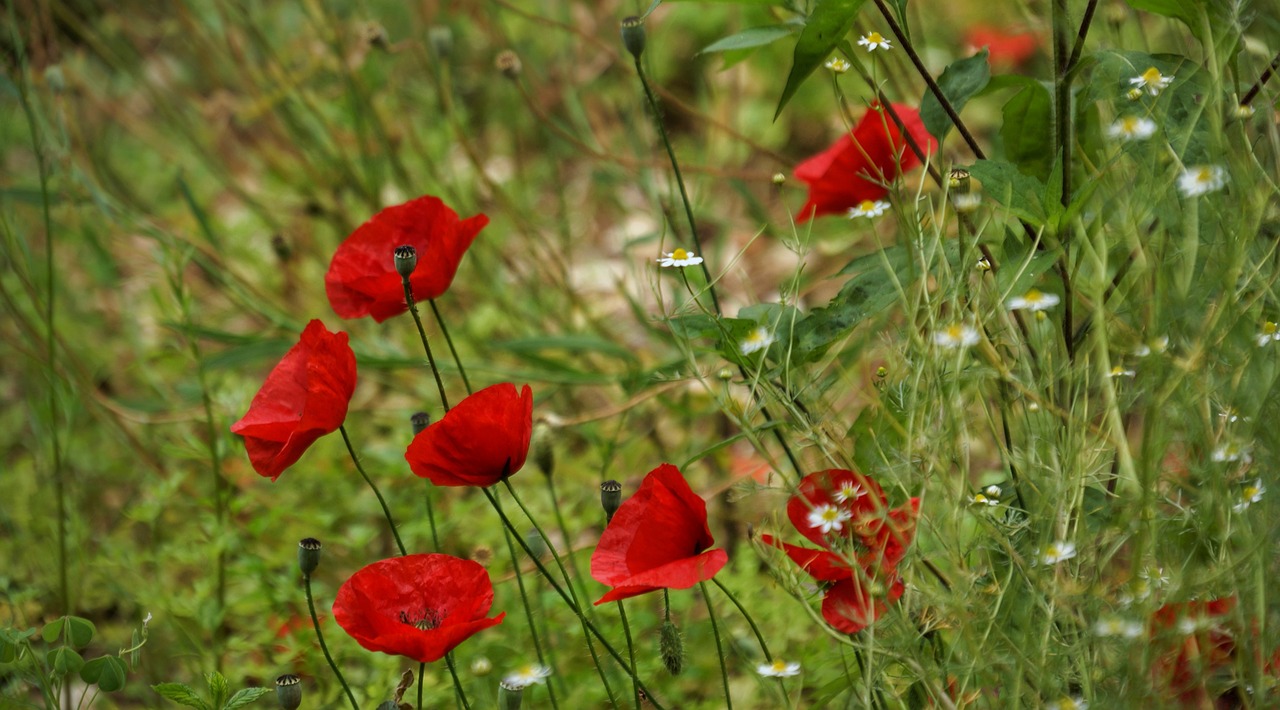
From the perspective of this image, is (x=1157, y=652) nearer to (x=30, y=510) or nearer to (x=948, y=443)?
(x=948, y=443)

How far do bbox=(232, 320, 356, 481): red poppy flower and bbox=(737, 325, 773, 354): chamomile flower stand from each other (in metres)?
0.26

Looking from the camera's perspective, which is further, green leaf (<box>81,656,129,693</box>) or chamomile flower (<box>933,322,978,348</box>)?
green leaf (<box>81,656,129,693</box>)

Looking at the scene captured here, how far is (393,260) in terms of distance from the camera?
89 centimetres

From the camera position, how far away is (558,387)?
1468 mm

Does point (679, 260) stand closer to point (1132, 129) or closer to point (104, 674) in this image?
point (1132, 129)

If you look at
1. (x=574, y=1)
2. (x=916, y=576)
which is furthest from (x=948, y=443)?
(x=574, y=1)

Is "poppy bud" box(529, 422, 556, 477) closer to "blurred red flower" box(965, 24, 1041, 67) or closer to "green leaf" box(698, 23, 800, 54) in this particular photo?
"green leaf" box(698, 23, 800, 54)

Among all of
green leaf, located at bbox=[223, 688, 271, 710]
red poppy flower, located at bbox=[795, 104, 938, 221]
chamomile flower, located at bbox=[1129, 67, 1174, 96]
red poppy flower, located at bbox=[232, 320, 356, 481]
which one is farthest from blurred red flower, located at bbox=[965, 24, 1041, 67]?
green leaf, located at bbox=[223, 688, 271, 710]

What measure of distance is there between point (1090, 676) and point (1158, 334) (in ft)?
0.64

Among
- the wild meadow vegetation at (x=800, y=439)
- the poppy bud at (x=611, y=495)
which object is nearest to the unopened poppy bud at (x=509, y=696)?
the wild meadow vegetation at (x=800, y=439)

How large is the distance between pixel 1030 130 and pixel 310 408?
21.4 inches

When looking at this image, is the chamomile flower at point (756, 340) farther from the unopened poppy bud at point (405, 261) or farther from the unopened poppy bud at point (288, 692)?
the unopened poppy bud at point (288, 692)

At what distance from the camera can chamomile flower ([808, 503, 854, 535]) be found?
68cm

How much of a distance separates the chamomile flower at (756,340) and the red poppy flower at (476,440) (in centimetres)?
15
